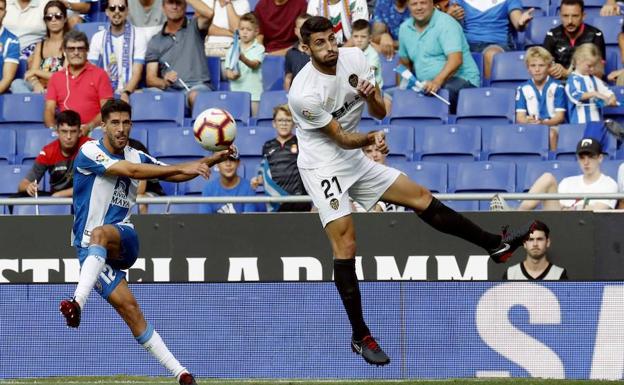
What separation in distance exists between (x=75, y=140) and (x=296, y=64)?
9.41ft

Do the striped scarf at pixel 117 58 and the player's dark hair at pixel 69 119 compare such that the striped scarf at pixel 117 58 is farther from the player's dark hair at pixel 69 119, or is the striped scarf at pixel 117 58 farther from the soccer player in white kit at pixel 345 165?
the soccer player in white kit at pixel 345 165

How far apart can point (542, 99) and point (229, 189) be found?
365 centimetres

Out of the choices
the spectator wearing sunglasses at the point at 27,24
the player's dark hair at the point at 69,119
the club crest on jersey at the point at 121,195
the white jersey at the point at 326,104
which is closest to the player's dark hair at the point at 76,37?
the player's dark hair at the point at 69,119

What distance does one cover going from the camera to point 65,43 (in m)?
15.0

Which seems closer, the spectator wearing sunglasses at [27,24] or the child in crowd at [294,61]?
the child in crowd at [294,61]

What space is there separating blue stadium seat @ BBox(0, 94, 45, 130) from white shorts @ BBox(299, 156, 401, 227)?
672cm


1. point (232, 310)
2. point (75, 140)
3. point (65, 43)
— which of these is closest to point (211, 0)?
point (65, 43)

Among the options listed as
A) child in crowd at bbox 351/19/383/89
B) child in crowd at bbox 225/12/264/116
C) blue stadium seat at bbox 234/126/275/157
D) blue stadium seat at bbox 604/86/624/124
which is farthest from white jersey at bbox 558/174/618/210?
child in crowd at bbox 225/12/264/116

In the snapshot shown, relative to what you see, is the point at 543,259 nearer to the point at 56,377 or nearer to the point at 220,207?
the point at 220,207

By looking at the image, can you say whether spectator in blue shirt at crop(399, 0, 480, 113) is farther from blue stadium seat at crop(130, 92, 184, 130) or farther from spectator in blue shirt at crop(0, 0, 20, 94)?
spectator in blue shirt at crop(0, 0, 20, 94)

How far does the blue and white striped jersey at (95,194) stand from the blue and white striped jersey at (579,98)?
5671mm

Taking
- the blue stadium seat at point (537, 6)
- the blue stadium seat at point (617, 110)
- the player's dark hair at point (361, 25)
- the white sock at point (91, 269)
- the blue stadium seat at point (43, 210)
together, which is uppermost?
the blue stadium seat at point (537, 6)

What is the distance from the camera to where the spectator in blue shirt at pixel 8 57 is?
16.2 m

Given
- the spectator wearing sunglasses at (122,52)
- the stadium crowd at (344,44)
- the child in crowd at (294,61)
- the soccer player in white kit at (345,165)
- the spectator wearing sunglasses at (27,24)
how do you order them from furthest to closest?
the spectator wearing sunglasses at (27,24)
the spectator wearing sunglasses at (122,52)
the child in crowd at (294,61)
the stadium crowd at (344,44)
the soccer player in white kit at (345,165)
